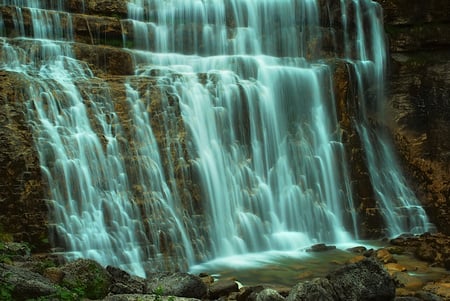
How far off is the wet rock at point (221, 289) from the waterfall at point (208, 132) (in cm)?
198

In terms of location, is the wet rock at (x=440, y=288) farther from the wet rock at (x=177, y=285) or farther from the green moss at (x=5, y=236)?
the green moss at (x=5, y=236)

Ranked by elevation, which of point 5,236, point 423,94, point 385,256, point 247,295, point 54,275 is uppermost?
point 423,94

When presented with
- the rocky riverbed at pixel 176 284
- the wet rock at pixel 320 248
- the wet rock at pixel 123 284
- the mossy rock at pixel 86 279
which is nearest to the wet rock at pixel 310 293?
the rocky riverbed at pixel 176 284

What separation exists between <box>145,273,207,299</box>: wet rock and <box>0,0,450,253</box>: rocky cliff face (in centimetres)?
277

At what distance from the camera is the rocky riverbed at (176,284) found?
19.5ft

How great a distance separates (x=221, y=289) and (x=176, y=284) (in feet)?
3.79

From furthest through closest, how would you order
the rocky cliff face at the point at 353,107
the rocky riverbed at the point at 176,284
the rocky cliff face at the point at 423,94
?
the rocky cliff face at the point at 423,94
the rocky cliff face at the point at 353,107
the rocky riverbed at the point at 176,284

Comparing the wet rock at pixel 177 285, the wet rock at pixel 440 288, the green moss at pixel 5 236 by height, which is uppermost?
the green moss at pixel 5 236

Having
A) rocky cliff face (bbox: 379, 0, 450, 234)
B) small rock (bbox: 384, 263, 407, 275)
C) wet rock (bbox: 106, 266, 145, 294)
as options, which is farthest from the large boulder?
rocky cliff face (bbox: 379, 0, 450, 234)

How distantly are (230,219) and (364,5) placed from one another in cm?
973

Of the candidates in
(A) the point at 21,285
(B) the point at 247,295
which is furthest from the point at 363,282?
(A) the point at 21,285

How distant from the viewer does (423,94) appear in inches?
648

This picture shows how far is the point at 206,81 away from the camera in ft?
44.2

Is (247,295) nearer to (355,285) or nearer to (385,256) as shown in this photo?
(355,285)
